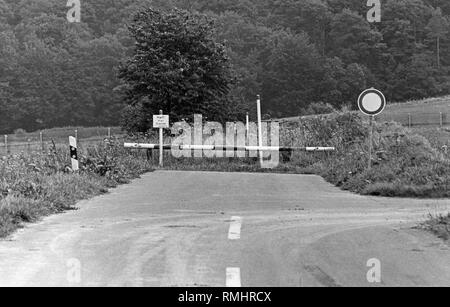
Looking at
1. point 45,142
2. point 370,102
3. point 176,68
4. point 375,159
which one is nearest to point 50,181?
point 370,102

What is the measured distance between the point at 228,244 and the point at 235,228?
4.73ft

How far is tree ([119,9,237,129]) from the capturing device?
43.8m

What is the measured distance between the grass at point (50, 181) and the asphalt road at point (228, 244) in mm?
434

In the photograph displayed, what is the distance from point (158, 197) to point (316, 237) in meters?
6.07

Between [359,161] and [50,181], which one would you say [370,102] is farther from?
[50,181]

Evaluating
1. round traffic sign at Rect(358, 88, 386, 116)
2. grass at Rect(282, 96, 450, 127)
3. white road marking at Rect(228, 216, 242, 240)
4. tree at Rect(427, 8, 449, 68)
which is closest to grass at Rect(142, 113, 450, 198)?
round traffic sign at Rect(358, 88, 386, 116)

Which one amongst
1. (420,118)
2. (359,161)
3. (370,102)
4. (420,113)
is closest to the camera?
(370,102)

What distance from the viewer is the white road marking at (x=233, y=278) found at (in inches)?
274

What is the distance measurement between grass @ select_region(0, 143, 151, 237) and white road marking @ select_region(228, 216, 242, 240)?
3.15 meters

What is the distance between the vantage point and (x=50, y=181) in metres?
15.0

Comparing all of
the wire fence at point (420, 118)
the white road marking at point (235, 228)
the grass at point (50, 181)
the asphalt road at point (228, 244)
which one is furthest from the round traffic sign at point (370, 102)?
the wire fence at point (420, 118)

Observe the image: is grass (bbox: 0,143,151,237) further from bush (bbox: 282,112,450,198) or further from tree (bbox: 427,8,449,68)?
tree (bbox: 427,8,449,68)

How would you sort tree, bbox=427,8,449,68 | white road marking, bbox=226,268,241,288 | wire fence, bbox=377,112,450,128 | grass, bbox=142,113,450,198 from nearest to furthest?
white road marking, bbox=226,268,241,288, grass, bbox=142,113,450,198, wire fence, bbox=377,112,450,128, tree, bbox=427,8,449,68
